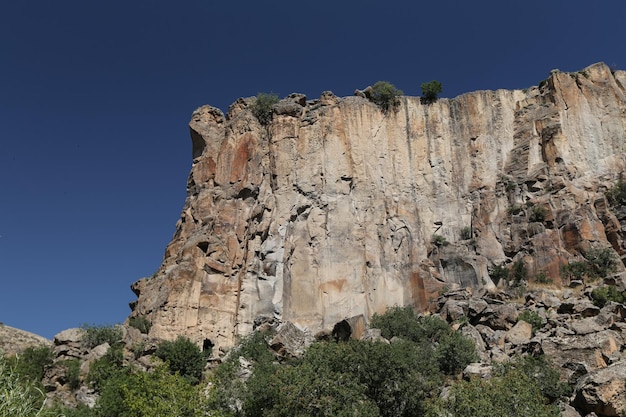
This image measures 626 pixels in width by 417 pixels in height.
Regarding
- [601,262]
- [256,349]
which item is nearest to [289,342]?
[256,349]

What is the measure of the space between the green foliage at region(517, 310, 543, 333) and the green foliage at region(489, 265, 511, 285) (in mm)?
7094

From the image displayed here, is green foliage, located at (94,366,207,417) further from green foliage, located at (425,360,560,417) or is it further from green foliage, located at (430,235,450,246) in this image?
green foliage, located at (430,235,450,246)

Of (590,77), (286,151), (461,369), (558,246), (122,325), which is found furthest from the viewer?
(590,77)

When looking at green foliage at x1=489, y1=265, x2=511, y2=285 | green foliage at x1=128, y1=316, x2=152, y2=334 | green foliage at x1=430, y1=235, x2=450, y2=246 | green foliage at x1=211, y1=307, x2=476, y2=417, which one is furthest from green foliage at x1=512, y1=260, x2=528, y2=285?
green foliage at x1=128, y1=316, x2=152, y2=334

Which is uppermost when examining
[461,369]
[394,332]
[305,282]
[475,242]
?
[475,242]

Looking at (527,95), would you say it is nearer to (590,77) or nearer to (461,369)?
(590,77)

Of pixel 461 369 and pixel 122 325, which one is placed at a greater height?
pixel 122 325

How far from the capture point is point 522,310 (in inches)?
1300

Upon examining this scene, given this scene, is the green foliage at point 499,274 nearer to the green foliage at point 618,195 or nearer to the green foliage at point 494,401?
the green foliage at point 618,195

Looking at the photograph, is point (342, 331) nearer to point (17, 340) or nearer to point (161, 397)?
point (161, 397)

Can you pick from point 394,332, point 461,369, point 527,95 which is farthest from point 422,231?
point 461,369

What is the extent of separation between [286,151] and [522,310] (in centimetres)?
2122

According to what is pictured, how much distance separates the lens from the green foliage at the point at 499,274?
1534 inches

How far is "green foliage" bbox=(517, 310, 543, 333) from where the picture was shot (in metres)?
29.7
